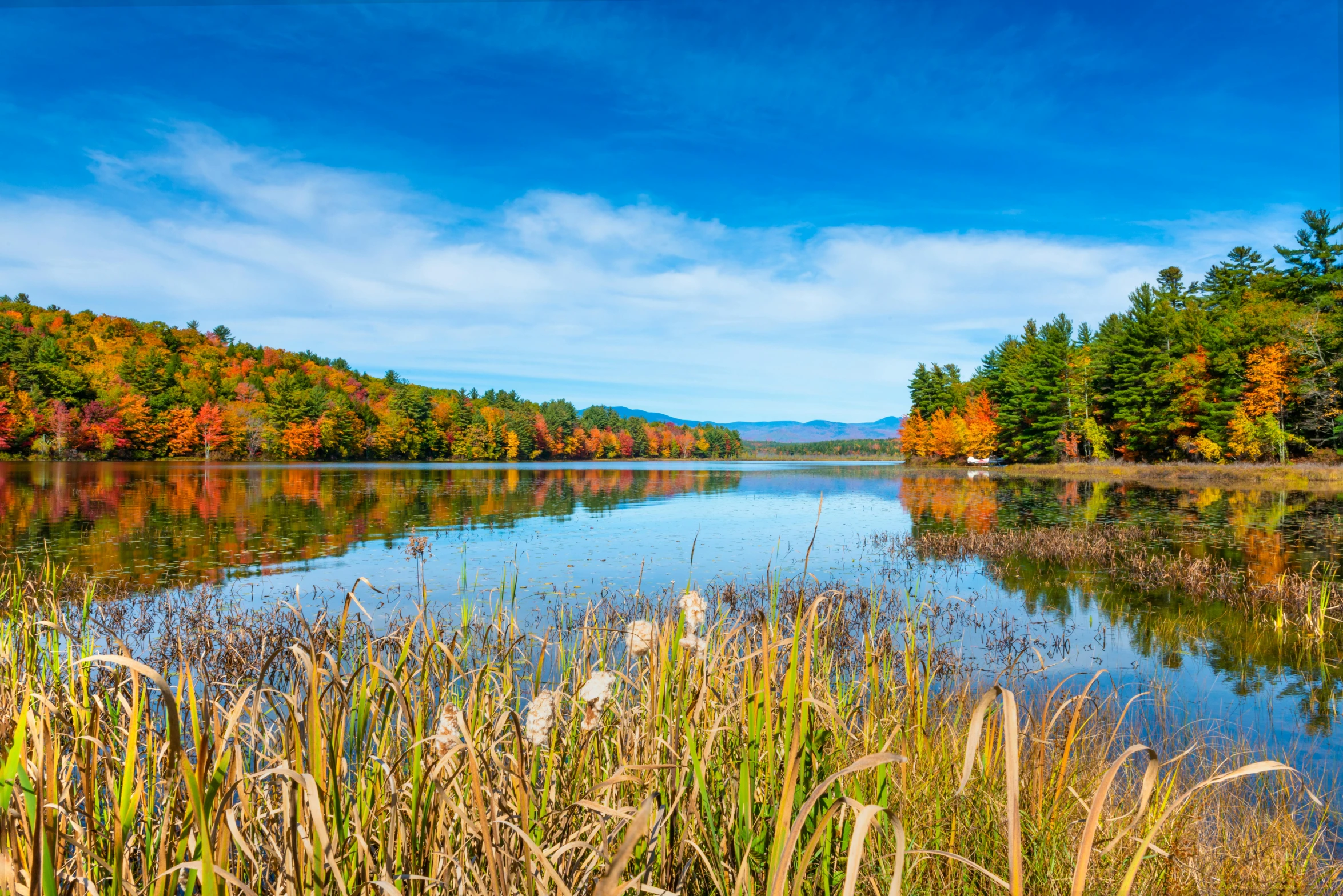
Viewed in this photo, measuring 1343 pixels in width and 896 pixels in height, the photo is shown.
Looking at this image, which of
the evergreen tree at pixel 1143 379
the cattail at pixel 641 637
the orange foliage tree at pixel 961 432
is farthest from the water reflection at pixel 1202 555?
the orange foliage tree at pixel 961 432

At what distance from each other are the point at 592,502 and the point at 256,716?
25.3m

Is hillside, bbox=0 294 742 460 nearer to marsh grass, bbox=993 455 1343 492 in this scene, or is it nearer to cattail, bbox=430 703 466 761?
marsh grass, bbox=993 455 1343 492

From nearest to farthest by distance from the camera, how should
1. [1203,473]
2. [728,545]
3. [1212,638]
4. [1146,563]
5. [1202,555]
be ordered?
[1212,638] → [1146,563] → [1202,555] → [728,545] → [1203,473]

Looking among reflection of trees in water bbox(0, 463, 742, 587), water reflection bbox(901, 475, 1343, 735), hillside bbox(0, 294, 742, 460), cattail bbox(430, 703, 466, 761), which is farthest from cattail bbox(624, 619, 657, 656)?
hillside bbox(0, 294, 742, 460)

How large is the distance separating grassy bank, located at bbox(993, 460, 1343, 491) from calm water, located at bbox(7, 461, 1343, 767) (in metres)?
4.96

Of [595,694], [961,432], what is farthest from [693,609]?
[961,432]

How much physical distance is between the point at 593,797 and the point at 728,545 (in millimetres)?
13677

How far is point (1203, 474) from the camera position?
1570 inches

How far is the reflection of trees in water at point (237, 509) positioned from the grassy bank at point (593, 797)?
9.71 m

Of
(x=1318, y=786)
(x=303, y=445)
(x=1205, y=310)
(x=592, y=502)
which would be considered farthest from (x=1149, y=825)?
(x=303, y=445)

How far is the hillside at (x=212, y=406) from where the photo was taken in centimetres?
6156

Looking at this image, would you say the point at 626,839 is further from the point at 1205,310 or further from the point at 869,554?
the point at 1205,310

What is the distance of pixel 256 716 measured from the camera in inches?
77.6

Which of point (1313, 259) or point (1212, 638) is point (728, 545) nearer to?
point (1212, 638)
